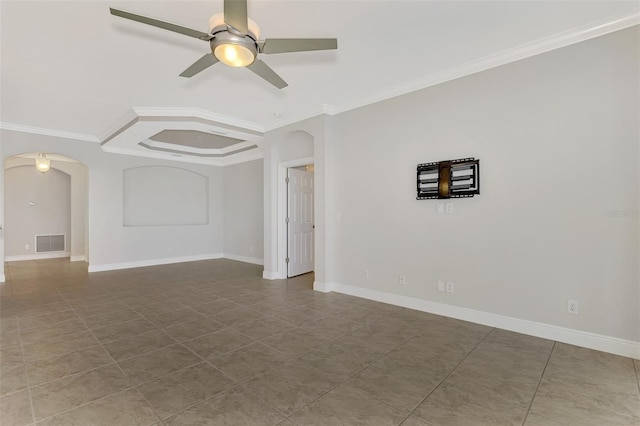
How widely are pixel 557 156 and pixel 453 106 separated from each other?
1.20 metres

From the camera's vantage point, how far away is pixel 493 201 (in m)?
3.26

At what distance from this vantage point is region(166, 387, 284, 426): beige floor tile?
70.3 inches

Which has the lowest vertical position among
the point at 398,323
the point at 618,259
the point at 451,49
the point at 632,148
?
the point at 398,323

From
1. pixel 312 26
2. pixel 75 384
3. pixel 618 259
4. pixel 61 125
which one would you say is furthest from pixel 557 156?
pixel 61 125

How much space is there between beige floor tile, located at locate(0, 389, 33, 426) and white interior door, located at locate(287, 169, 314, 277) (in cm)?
397

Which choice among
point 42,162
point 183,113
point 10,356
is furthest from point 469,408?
point 42,162

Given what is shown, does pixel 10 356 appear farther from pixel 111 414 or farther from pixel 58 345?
pixel 111 414

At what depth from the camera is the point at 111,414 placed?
1.86 metres

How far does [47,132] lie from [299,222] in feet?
17.0

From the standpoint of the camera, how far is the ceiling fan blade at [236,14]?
182 cm

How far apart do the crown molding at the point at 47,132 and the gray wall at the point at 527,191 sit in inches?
233

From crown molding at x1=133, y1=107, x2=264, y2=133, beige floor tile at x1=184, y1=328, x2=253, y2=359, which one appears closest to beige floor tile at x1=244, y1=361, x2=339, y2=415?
beige floor tile at x1=184, y1=328, x2=253, y2=359

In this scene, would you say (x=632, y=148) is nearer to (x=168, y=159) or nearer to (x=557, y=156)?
(x=557, y=156)

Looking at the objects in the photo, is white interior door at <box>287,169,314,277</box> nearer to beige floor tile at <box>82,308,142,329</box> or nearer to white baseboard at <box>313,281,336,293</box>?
white baseboard at <box>313,281,336,293</box>
